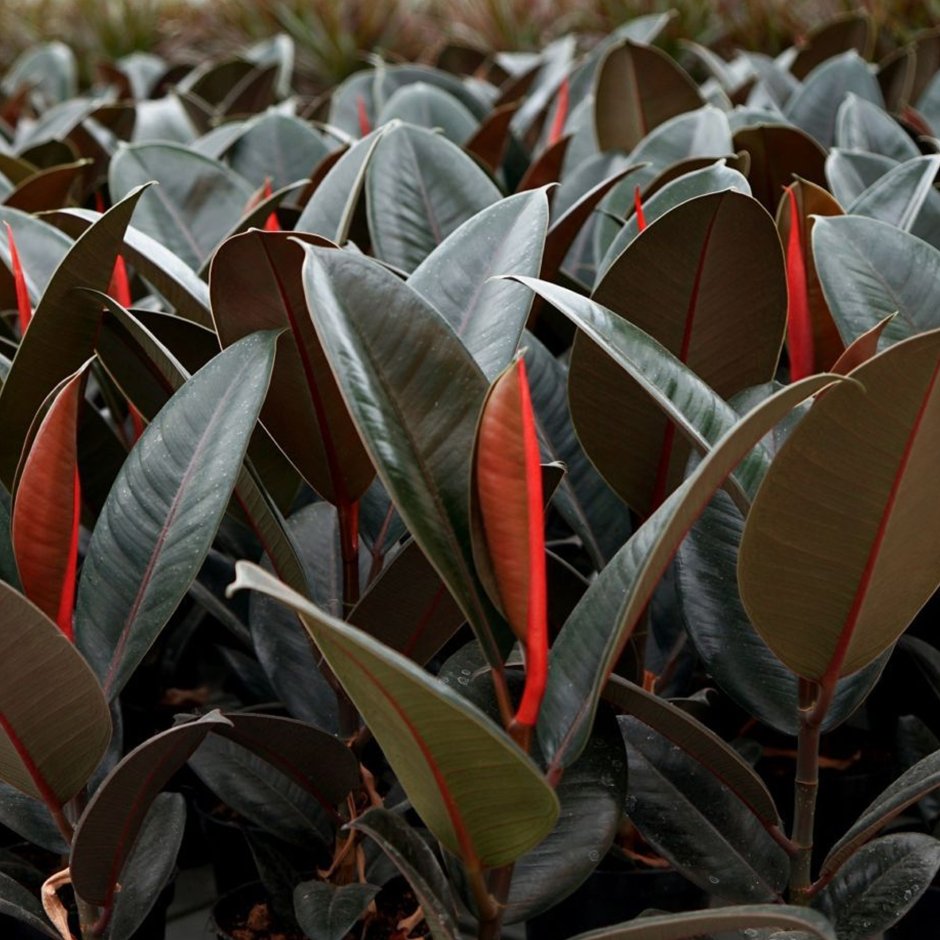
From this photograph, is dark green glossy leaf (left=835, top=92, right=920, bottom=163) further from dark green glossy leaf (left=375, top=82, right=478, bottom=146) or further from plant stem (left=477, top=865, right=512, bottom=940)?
plant stem (left=477, top=865, right=512, bottom=940)

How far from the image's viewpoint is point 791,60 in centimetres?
270

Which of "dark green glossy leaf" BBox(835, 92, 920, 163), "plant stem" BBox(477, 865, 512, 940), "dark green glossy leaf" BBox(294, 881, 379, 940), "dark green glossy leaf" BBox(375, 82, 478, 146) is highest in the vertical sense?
"dark green glossy leaf" BBox(375, 82, 478, 146)

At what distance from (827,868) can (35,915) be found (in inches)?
23.5

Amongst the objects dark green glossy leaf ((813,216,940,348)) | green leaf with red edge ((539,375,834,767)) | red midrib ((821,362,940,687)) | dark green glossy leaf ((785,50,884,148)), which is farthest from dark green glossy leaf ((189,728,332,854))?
dark green glossy leaf ((785,50,884,148))

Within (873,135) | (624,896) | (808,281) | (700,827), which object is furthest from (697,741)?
(873,135)

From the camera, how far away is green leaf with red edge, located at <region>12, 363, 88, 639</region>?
0.82 m

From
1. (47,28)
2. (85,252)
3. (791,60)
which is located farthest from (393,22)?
(85,252)

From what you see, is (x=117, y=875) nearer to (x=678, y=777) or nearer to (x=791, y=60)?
(x=678, y=777)

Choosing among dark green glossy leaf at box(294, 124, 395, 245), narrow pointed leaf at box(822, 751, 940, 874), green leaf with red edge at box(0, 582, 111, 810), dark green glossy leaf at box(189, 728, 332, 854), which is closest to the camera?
green leaf with red edge at box(0, 582, 111, 810)

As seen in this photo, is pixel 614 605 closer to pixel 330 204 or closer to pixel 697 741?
pixel 697 741

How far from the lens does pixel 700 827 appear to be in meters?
0.99

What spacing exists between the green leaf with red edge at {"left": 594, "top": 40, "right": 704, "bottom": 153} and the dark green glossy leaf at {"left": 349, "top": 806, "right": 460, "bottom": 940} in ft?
4.02

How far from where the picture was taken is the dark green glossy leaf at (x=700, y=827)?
979mm

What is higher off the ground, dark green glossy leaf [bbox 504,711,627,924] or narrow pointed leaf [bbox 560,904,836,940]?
narrow pointed leaf [bbox 560,904,836,940]
